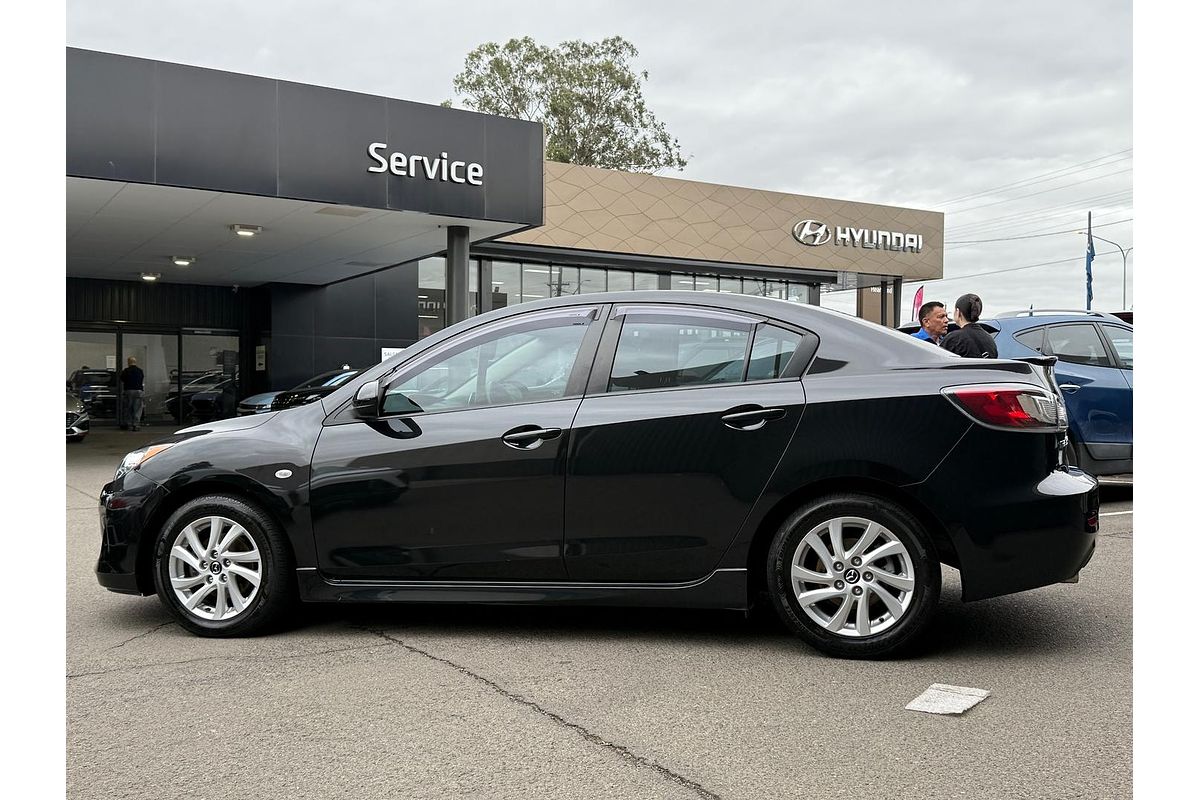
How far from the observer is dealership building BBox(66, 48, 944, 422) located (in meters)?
12.7

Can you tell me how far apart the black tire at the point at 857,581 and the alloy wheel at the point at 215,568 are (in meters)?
2.43

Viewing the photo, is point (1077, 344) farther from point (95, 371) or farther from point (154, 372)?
point (95, 371)

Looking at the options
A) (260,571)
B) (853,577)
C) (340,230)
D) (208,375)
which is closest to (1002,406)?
(853,577)

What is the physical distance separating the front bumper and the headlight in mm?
43

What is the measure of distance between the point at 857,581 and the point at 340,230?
45.1 ft

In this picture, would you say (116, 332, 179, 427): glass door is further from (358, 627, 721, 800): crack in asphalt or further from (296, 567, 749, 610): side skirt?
(358, 627, 721, 800): crack in asphalt

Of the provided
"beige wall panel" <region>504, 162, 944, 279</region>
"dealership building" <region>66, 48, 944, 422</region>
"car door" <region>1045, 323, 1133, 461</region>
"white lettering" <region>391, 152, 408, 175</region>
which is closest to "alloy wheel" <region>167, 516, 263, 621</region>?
"car door" <region>1045, 323, 1133, 461</region>

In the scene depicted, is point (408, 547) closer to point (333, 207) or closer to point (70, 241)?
point (333, 207)

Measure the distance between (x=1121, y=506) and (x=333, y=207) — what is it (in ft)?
34.5

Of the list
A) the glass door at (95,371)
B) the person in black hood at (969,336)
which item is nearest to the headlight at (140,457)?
the person in black hood at (969,336)

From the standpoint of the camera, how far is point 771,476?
4.51 metres

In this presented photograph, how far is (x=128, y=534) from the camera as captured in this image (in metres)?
5.05

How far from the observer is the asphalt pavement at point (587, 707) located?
317 centimetres

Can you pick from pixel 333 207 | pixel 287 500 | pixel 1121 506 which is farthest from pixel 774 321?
pixel 333 207
